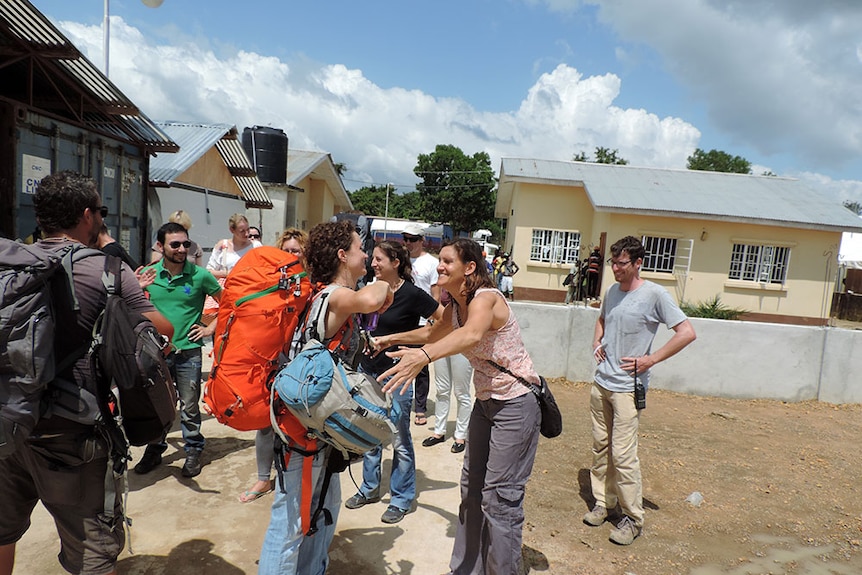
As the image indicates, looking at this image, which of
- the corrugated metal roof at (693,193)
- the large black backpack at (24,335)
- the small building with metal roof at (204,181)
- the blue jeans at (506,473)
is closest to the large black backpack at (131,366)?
the large black backpack at (24,335)

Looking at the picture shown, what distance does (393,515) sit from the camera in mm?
3541

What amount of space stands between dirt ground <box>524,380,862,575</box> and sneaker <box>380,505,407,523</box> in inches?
33.8

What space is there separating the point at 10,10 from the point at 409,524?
20.3 ft

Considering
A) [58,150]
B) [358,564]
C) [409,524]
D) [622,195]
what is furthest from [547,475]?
[622,195]

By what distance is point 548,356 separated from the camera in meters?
7.60

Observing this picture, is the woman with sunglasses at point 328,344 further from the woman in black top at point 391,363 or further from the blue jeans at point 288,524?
the woman in black top at point 391,363

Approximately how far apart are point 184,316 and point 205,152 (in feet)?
25.3

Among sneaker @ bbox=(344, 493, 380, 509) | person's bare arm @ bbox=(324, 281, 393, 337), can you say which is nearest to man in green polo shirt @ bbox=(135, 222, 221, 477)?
sneaker @ bbox=(344, 493, 380, 509)

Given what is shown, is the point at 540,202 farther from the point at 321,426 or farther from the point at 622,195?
the point at 321,426

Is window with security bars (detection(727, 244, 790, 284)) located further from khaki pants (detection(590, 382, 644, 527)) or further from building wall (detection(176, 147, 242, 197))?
khaki pants (detection(590, 382, 644, 527))

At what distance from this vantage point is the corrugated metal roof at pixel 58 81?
5441mm

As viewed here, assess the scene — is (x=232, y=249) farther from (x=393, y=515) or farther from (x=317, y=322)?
(x=317, y=322)

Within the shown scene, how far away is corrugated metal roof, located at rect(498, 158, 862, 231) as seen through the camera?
15625 mm

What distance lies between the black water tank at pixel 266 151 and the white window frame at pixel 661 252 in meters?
11.8
